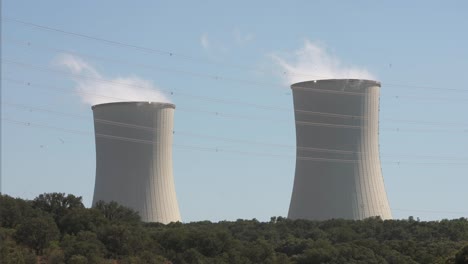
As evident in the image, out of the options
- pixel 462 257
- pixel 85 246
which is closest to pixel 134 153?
pixel 85 246

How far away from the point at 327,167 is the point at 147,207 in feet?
19.8

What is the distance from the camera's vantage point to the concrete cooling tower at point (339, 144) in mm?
27062

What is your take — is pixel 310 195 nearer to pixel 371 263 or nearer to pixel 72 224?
pixel 371 263

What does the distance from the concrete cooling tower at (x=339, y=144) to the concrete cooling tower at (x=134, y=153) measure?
4.19 m

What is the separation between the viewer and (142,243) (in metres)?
22.6

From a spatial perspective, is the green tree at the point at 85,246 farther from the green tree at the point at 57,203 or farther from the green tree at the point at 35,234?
the green tree at the point at 57,203

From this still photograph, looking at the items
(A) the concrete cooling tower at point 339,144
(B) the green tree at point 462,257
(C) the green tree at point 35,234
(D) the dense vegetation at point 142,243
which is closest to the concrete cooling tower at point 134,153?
(D) the dense vegetation at point 142,243

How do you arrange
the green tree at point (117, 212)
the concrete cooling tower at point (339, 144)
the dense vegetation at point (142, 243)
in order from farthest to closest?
the concrete cooling tower at point (339, 144), the green tree at point (117, 212), the dense vegetation at point (142, 243)

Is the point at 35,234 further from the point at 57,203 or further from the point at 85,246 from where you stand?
the point at 57,203

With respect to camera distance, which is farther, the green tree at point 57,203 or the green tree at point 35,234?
the green tree at point 57,203

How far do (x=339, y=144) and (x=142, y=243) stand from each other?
7.38 metres

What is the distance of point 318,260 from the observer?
23.1 meters

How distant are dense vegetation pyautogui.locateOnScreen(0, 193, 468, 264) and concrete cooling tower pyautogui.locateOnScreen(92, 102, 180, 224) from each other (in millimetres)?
956

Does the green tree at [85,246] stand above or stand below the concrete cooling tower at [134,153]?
below
